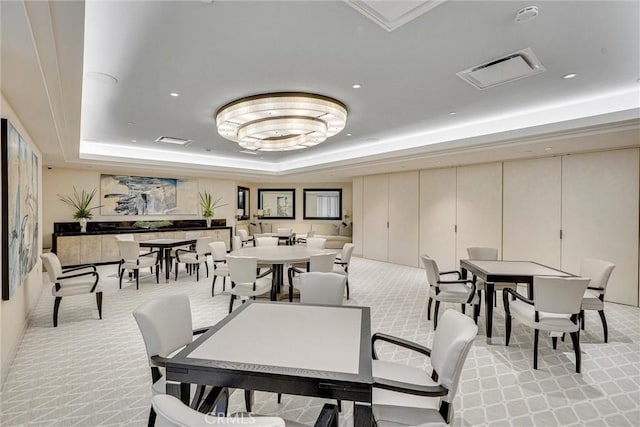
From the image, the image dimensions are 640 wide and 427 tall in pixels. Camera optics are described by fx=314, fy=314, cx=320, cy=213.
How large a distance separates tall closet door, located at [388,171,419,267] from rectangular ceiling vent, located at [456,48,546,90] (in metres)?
4.68

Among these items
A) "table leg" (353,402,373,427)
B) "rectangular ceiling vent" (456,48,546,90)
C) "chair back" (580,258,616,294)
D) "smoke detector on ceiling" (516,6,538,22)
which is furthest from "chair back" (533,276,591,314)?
"table leg" (353,402,373,427)

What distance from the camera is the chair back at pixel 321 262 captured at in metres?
4.57

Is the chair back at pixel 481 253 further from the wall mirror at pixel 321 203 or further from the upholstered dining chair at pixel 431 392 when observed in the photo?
the wall mirror at pixel 321 203

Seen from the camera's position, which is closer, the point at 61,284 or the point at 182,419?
the point at 182,419

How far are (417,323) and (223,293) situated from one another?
3332 mm

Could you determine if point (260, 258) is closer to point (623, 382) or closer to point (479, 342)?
point (479, 342)

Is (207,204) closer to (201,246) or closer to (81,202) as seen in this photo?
(81,202)

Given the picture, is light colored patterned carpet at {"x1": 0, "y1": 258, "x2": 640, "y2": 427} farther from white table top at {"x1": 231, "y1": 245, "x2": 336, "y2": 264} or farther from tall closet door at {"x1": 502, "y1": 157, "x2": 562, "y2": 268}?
tall closet door at {"x1": 502, "y1": 157, "x2": 562, "y2": 268}

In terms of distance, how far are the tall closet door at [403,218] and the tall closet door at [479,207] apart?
3.81 feet

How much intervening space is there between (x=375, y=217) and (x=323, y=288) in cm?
651

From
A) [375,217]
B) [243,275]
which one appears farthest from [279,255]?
[375,217]

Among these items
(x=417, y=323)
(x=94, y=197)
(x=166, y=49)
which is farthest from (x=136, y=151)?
(x=417, y=323)

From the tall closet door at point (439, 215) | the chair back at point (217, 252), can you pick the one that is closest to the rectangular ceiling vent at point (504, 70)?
the tall closet door at point (439, 215)

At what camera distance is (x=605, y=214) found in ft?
17.3
